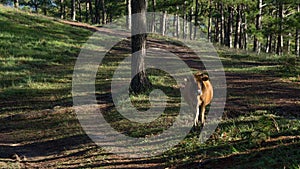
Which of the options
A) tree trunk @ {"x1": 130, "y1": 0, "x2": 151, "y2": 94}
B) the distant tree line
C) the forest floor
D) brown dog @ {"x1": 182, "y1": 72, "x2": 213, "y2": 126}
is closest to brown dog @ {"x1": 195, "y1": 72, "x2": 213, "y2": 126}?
brown dog @ {"x1": 182, "y1": 72, "x2": 213, "y2": 126}

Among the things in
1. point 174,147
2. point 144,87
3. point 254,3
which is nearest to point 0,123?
point 144,87

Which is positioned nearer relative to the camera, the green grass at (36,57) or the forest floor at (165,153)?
the forest floor at (165,153)

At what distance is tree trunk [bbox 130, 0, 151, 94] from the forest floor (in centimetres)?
250

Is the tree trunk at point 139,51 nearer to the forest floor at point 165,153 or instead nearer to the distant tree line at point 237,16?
the forest floor at point 165,153

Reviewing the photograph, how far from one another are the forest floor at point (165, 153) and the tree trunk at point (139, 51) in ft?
8.21

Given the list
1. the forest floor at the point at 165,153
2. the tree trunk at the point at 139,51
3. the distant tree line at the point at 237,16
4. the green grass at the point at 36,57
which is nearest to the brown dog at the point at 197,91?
the forest floor at the point at 165,153

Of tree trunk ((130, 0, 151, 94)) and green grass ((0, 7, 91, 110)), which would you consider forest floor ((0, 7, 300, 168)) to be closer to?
green grass ((0, 7, 91, 110))

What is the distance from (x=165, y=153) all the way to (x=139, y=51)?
20.6 ft

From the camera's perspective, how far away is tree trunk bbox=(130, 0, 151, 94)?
12977 mm

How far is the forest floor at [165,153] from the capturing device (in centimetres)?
628

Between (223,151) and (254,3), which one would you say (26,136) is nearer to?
(223,151)

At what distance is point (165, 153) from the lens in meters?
7.29

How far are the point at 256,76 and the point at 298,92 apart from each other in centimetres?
471

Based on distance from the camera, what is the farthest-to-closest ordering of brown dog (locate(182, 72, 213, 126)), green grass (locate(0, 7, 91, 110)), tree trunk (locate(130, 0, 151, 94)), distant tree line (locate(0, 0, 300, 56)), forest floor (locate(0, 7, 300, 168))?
distant tree line (locate(0, 0, 300, 56)), green grass (locate(0, 7, 91, 110)), tree trunk (locate(130, 0, 151, 94)), brown dog (locate(182, 72, 213, 126)), forest floor (locate(0, 7, 300, 168))
